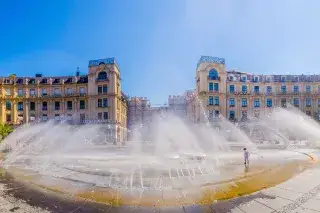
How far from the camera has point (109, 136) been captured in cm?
6488

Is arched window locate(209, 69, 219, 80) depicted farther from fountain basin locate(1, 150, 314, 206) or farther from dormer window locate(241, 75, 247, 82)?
fountain basin locate(1, 150, 314, 206)

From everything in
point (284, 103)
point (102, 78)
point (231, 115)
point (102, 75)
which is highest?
point (102, 75)

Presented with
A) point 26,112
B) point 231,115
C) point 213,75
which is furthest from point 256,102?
point 26,112

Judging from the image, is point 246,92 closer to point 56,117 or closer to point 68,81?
point 68,81

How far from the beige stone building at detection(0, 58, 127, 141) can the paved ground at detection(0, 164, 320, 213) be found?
181ft

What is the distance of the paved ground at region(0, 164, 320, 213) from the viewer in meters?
10.3

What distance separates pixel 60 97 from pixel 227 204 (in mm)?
65260

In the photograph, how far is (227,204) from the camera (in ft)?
36.0

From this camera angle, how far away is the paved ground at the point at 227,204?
10.3 metres

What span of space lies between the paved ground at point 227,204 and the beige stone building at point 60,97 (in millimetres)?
55168

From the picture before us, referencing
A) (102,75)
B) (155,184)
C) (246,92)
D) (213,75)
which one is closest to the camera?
(155,184)

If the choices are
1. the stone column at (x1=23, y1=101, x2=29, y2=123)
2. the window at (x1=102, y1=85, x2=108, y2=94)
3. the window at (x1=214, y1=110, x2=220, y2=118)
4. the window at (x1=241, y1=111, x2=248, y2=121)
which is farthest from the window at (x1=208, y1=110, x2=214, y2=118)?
the stone column at (x1=23, y1=101, x2=29, y2=123)

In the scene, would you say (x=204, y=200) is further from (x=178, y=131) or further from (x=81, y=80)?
(x=81, y=80)

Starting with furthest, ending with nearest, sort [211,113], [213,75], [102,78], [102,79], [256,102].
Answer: [256,102] → [213,75] → [211,113] → [102,78] → [102,79]
